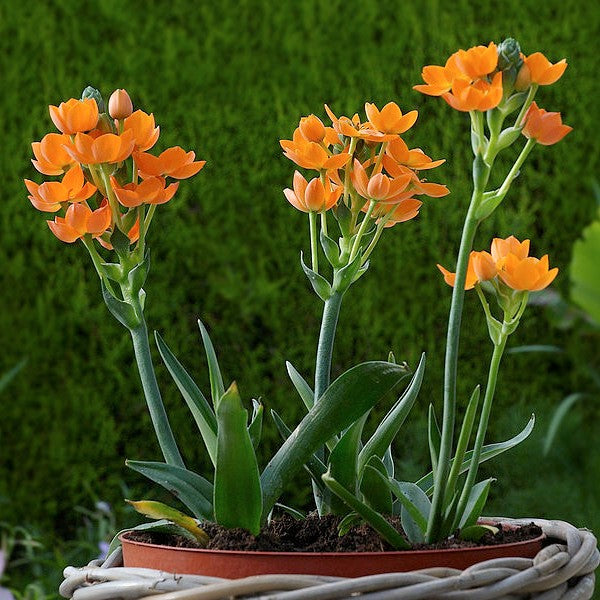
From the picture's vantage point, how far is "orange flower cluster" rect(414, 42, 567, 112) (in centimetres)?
67

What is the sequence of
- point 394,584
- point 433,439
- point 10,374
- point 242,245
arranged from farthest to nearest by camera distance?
point 242,245 < point 10,374 < point 433,439 < point 394,584

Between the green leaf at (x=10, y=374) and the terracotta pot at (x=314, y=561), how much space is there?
5.86ft

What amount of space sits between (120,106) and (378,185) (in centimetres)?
22

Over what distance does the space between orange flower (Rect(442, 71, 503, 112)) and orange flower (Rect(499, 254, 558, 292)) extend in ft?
0.37

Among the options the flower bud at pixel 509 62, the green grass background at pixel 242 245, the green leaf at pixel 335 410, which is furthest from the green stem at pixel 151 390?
the green grass background at pixel 242 245

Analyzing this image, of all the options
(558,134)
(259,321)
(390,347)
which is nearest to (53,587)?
(259,321)

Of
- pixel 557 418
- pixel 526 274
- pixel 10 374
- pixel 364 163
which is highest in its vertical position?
pixel 364 163

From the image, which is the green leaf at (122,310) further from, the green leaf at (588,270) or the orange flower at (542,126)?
the green leaf at (588,270)

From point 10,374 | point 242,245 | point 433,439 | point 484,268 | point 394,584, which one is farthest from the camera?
point 242,245

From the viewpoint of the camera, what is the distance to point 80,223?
0.74 metres

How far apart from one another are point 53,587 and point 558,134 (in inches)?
74.0

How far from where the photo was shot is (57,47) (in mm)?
2557

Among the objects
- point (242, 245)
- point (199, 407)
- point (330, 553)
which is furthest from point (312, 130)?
point (242, 245)

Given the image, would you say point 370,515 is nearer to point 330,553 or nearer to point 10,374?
point 330,553
